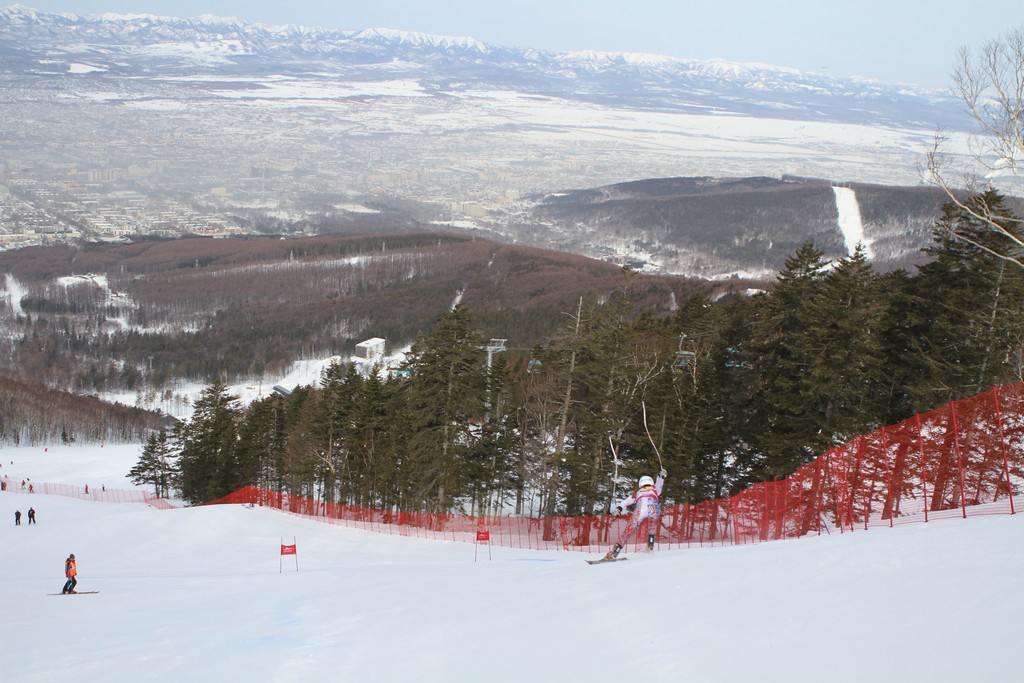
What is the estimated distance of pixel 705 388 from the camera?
2861 cm

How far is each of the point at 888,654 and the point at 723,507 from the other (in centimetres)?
1419

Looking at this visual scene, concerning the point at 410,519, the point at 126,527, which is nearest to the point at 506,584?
the point at 410,519

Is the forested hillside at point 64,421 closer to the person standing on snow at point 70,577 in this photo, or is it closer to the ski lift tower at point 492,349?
the ski lift tower at point 492,349

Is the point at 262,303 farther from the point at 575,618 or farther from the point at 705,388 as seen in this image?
the point at 575,618

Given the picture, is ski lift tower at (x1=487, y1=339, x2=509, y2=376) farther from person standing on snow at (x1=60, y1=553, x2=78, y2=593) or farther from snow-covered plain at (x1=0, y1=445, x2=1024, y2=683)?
person standing on snow at (x1=60, y1=553, x2=78, y2=593)

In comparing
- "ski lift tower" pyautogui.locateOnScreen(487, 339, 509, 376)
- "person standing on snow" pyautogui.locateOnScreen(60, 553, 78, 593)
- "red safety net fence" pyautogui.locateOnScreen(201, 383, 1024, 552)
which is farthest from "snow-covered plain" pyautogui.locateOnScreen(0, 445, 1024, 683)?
→ "ski lift tower" pyautogui.locateOnScreen(487, 339, 509, 376)

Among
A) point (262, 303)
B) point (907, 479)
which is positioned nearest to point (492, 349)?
point (907, 479)

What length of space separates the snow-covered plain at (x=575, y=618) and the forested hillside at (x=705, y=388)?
8.23 meters

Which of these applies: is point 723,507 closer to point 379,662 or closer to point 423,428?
point 423,428

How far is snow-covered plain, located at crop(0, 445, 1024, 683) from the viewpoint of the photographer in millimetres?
8727

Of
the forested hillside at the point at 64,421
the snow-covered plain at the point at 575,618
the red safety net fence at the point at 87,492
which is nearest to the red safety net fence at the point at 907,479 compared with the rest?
the snow-covered plain at the point at 575,618

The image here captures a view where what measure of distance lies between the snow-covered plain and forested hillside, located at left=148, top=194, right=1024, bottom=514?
8.23 metres

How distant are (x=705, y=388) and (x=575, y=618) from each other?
1797cm

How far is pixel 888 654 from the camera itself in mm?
8273
